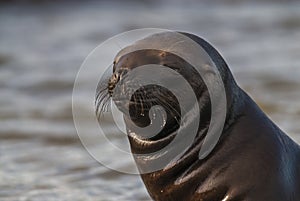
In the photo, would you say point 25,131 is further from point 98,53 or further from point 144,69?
point 144,69

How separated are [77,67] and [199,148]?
591cm

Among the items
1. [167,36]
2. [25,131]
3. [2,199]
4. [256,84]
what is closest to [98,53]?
[256,84]

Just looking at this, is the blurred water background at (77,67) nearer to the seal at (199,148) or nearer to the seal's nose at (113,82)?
the seal at (199,148)

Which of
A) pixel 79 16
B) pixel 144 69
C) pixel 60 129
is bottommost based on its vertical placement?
pixel 144 69

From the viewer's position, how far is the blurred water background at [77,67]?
263 inches

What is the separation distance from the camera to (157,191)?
195 inches

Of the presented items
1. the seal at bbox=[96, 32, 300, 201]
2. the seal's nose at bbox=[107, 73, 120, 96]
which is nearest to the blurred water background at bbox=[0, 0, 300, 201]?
the seal at bbox=[96, 32, 300, 201]

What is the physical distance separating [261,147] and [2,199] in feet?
6.29

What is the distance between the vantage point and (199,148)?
16.1 ft

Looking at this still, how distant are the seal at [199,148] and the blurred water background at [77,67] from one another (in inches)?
49.9

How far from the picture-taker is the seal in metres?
4.82

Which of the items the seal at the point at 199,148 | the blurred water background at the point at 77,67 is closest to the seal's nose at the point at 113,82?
the seal at the point at 199,148

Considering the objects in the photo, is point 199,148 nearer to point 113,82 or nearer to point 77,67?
point 113,82

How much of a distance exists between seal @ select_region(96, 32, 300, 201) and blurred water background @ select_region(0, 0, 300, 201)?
127cm
